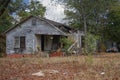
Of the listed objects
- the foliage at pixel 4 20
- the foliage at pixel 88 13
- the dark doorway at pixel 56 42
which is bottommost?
the dark doorway at pixel 56 42

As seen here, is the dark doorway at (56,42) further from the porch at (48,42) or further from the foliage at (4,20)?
the foliage at (4,20)

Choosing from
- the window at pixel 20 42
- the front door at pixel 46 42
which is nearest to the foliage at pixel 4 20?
the window at pixel 20 42

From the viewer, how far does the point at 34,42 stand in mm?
34750

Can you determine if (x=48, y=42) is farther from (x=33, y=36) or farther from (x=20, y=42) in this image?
(x=20, y=42)

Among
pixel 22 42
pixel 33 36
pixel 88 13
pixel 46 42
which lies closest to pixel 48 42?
pixel 46 42

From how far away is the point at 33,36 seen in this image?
3478 centimetres

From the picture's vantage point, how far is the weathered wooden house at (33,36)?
3416cm

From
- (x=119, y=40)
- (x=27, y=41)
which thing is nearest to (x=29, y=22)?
(x=27, y=41)

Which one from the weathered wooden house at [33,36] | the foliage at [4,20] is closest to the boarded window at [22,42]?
the weathered wooden house at [33,36]

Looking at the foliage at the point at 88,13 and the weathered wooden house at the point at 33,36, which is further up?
the foliage at the point at 88,13

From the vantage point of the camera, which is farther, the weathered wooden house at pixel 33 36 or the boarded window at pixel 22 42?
the boarded window at pixel 22 42

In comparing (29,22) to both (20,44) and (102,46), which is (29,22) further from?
(102,46)

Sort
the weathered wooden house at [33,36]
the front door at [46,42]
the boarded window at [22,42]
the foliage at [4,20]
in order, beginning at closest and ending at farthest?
1. the foliage at [4,20]
2. the weathered wooden house at [33,36]
3. the boarded window at [22,42]
4. the front door at [46,42]

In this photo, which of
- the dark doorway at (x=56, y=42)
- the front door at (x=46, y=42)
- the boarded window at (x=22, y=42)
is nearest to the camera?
the dark doorway at (x=56, y=42)
